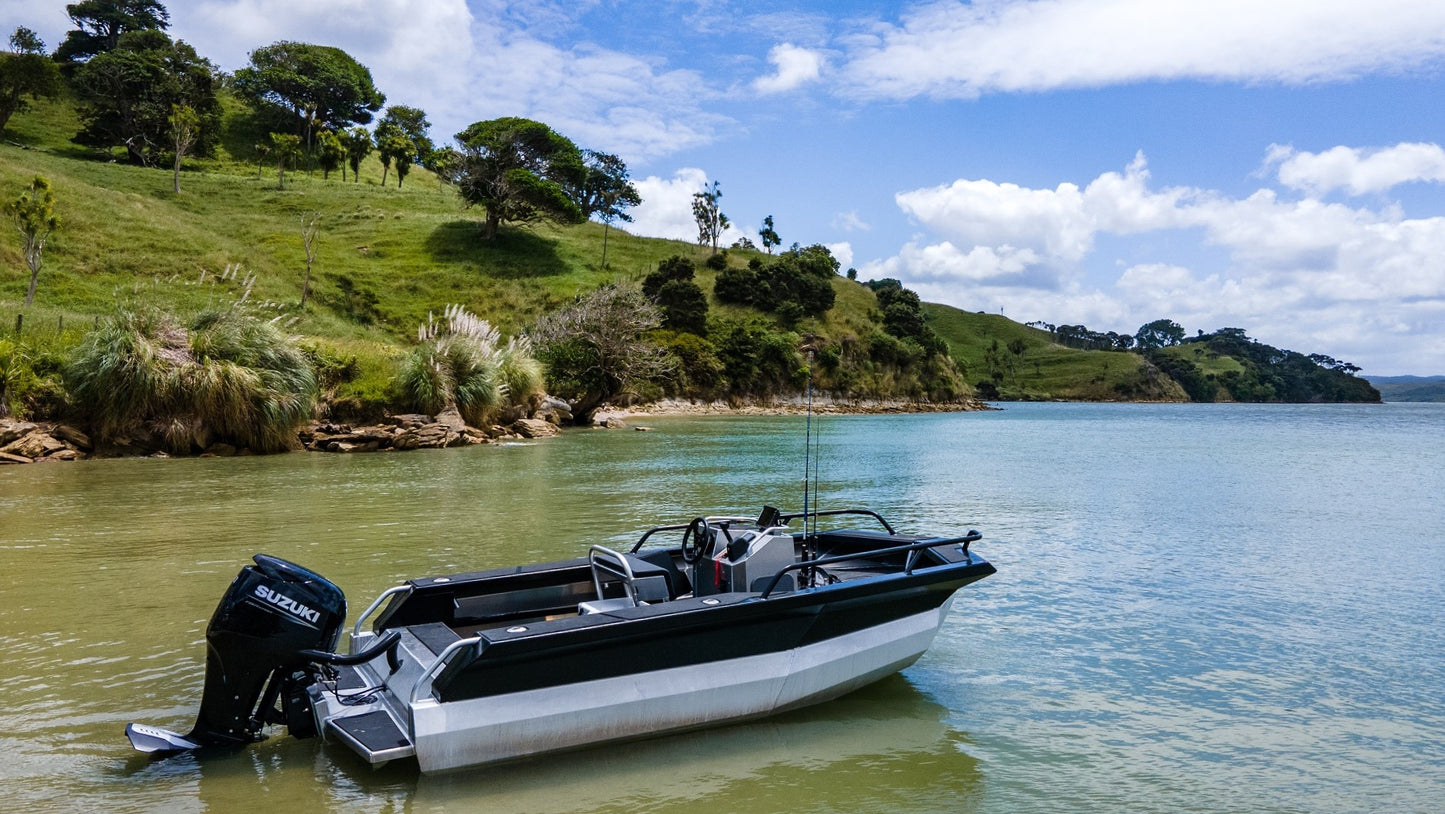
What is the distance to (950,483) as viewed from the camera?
2089 cm

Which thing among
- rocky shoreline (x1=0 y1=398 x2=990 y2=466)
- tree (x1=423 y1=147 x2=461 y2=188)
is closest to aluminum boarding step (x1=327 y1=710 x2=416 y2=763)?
rocky shoreline (x1=0 y1=398 x2=990 y2=466)

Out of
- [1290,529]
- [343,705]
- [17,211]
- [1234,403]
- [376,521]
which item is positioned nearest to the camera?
[343,705]

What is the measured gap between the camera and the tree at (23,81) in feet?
256

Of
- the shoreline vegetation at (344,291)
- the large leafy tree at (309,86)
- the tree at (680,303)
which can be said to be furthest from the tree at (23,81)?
the tree at (680,303)

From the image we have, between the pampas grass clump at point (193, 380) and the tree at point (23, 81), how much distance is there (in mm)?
76922

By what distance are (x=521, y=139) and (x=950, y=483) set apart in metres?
66.5

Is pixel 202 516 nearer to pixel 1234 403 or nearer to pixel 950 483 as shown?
pixel 950 483

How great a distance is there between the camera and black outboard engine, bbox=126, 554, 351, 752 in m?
4.95

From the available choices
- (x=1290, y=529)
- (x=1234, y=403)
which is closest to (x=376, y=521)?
(x=1290, y=529)

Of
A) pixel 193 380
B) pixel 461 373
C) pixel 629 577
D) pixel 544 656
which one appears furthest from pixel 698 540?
pixel 461 373

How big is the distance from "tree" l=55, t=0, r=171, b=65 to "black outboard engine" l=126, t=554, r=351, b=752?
116 meters

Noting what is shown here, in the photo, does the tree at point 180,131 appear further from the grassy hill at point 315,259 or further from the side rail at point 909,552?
the side rail at point 909,552

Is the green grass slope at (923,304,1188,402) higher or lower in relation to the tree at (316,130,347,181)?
lower

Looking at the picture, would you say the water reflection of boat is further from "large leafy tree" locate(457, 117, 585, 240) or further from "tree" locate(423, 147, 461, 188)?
"tree" locate(423, 147, 461, 188)
